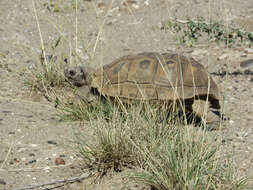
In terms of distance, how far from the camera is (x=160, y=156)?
2.71 metres

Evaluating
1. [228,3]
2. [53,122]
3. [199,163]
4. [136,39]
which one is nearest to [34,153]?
[53,122]

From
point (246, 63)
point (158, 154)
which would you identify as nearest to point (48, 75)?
point (158, 154)

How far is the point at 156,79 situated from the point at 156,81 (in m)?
0.02

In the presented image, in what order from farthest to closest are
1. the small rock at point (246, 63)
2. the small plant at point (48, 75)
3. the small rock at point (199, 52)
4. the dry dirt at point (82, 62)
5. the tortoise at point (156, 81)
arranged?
1. the small rock at point (199, 52)
2. the small rock at point (246, 63)
3. the small plant at point (48, 75)
4. the tortoise at point (156, 81)
5. the dry dirt at point (82, 62)

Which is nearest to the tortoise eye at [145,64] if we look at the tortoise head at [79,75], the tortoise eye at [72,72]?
the tortoise head at [79,75]

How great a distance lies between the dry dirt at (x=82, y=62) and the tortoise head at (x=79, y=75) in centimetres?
19

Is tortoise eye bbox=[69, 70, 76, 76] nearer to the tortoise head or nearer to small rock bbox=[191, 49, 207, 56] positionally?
the tortoise head

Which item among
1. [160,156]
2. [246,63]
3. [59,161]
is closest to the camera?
[160,156]

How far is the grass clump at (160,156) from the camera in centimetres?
249

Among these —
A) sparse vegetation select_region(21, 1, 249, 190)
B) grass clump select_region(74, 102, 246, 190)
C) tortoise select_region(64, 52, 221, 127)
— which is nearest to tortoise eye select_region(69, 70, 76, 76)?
tortoise select_region(64, 52, 221, 127)

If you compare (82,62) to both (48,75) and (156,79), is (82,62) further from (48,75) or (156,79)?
(156,79)

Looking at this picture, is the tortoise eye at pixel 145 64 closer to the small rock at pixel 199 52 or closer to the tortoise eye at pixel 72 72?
the tortoise eye at pixel 72 72

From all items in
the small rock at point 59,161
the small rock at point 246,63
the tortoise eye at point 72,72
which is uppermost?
the tortoise eye at point 72,72

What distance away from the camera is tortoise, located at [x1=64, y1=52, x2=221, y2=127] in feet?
13.3
